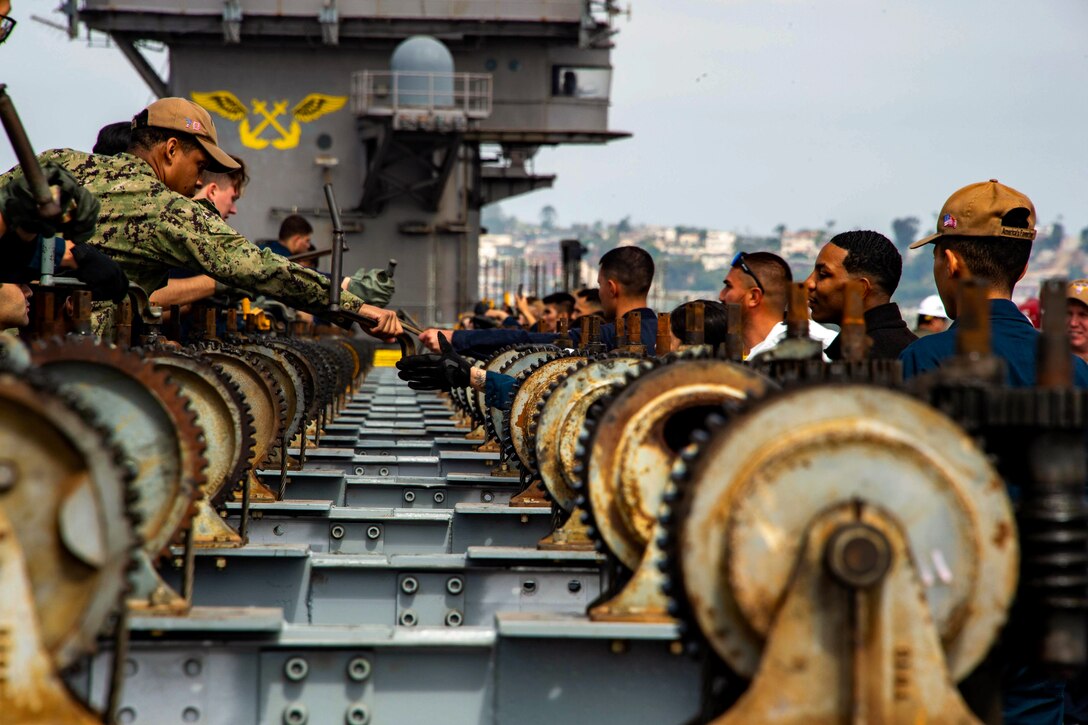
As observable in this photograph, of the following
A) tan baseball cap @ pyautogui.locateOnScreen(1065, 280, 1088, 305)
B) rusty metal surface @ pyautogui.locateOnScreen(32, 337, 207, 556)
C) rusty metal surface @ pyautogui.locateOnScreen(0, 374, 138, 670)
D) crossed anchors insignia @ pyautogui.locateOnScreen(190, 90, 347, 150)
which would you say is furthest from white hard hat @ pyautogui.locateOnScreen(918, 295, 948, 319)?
crossed anchors insignia @ pyautogui.locateOnScreen(190, 90, 347, 150)

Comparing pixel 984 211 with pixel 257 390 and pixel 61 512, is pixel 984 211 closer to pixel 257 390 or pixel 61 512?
pixel 61 512

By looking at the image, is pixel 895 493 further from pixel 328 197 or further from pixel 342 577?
pixel 328 197

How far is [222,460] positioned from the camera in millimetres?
5930

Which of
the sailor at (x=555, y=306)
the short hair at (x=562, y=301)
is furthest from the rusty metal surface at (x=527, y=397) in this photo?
the short hair at (x=562, y=301)

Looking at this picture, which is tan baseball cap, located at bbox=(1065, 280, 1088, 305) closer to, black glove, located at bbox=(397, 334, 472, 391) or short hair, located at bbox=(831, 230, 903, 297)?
short hair, located at bbox=(831, 230, 903, 297)

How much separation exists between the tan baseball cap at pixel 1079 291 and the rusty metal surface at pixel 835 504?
6273 mm

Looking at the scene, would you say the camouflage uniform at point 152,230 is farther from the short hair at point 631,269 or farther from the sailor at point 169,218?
the short hair at point 631,269

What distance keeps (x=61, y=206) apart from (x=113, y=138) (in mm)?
4143

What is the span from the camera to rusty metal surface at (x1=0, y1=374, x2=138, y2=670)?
296 centimetres

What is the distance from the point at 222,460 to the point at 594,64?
40.0 m

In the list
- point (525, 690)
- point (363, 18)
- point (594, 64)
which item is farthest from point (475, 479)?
point (594, 64)

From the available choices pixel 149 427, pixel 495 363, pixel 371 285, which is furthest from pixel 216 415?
pixel 495 363

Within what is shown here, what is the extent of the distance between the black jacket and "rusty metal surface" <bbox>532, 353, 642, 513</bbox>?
1098mm

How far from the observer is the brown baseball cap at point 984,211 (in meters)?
4.89
